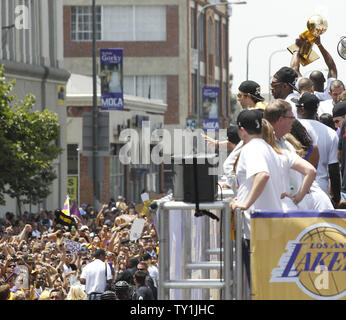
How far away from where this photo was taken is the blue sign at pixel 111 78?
38.8 metres

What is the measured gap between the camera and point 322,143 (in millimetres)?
9117

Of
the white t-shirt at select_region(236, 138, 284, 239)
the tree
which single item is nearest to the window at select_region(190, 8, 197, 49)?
the tree

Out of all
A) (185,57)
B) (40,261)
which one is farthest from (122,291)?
(185,57)

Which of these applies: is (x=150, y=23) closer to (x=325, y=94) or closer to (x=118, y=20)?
(x=118, y=20)

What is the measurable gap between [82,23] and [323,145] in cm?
6262

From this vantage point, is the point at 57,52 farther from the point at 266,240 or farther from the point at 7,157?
the point at 266,240

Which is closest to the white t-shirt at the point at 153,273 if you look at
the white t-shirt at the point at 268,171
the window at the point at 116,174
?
the white t-shirt at the point at 268,171

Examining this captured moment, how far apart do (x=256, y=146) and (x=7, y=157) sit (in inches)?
1008

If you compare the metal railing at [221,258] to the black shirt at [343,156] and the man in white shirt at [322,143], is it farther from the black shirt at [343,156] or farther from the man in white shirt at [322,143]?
the black shirt at [343,156]

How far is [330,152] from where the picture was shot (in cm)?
916

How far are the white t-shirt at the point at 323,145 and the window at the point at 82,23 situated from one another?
204ft

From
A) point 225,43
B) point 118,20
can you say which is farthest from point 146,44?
point 225,43

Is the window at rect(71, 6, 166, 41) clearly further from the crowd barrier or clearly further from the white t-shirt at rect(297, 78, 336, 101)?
the crowd barrier

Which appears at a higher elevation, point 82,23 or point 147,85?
point 82,23
